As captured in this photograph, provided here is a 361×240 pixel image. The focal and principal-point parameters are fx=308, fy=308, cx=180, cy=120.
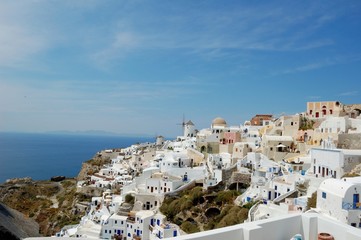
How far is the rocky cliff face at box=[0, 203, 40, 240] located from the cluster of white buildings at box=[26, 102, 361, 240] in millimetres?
3406

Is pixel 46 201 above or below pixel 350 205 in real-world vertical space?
below

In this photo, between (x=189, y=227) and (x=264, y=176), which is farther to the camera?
(x=264, y=176)

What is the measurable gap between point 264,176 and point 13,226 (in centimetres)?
2478

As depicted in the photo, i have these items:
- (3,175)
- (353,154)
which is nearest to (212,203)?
(353,154)

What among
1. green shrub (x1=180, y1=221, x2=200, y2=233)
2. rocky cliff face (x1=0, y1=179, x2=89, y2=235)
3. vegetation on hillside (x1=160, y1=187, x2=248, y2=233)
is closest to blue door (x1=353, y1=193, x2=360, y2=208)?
vegetation on hillside (x1=160, y1=187, x2=248, y2=233)

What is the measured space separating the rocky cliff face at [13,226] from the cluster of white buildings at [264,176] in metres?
3.41

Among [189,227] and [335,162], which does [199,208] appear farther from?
[335,162]

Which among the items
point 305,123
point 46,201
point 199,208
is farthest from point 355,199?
point 46,201

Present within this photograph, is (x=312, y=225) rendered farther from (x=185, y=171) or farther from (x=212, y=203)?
(x=185, y=171)

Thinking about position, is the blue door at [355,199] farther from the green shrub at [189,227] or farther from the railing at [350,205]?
the green shrub at [189,227]

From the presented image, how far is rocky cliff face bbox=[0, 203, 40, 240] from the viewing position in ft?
7.01

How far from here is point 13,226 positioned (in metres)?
2.43

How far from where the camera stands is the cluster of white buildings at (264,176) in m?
13.0

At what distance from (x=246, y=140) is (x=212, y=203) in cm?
1326
